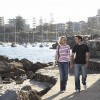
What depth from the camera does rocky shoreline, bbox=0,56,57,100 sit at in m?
8.56

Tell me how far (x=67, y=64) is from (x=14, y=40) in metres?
154

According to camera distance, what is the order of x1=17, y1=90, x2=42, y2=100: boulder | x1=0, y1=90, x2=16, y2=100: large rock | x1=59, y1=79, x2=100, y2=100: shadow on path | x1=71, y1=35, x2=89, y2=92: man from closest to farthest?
1. x1=0, y1=90, x2=16, y2=100: large rock
2. x1=17, y1=90, x2=42, y2=100: boulder
3. x1=59, y1=79, x2=100, y2=100: shadow on path
4. x1=71, y1=35, x2=89, y2=92: man

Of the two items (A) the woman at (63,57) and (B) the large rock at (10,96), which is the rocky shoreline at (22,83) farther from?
(A) the woman at (63,57)

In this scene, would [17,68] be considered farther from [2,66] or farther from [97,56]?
[97,56]

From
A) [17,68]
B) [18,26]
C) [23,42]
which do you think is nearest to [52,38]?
[23,42]

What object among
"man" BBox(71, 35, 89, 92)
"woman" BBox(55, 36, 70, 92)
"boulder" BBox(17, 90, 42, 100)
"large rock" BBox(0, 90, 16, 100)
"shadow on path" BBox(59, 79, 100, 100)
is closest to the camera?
"large rock" BBox(0, 90, 16, 100)

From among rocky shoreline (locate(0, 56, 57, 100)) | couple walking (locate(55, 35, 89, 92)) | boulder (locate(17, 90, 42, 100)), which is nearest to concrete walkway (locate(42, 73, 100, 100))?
couple walking (locate(55, 35, 89, 92))

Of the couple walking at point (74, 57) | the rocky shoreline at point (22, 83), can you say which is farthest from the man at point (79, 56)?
the rocky shoreline at point (22, 83)

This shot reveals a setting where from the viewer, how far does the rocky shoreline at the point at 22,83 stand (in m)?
8.56

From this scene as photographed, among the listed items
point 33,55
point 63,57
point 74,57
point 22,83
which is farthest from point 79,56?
point 33,55

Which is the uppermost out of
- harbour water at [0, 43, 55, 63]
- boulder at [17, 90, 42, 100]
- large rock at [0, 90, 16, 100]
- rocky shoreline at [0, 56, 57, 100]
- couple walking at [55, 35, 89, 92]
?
couple walking at [55, 35, 89, 92]

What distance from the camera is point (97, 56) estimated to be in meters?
21.7

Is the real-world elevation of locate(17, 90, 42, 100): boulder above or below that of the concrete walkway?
above

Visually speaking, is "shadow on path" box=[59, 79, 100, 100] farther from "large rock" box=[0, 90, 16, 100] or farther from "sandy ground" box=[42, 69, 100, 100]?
"large rock" box=[0, 90, 16, 100]
